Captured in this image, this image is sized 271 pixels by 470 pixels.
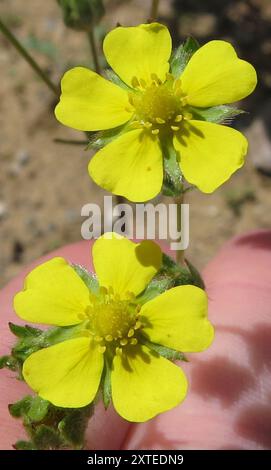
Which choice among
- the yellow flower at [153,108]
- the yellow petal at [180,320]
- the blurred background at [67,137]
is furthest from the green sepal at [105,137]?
the blurred background at [67,137]

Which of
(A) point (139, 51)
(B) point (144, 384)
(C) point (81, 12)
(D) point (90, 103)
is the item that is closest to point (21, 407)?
(B) point (144, 384)

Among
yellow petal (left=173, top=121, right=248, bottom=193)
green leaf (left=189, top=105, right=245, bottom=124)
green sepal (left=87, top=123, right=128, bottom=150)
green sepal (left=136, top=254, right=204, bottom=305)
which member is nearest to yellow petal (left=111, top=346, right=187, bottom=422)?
green sepal (left=136, top=254, right=204, bottom=305)

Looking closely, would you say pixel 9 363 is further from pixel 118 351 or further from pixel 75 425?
pixel 118 351

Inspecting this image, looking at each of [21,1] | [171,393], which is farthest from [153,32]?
[21,1]

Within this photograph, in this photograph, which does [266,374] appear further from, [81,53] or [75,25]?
[81,53]

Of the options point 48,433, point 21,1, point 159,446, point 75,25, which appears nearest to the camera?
point 48,433

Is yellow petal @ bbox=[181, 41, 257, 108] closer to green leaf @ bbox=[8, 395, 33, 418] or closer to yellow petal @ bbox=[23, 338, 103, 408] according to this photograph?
yellow petal @ bbox=[23, 338, 103, 408]

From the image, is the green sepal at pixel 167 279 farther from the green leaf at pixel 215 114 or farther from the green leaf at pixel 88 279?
the green leaf at pixel 215 114
